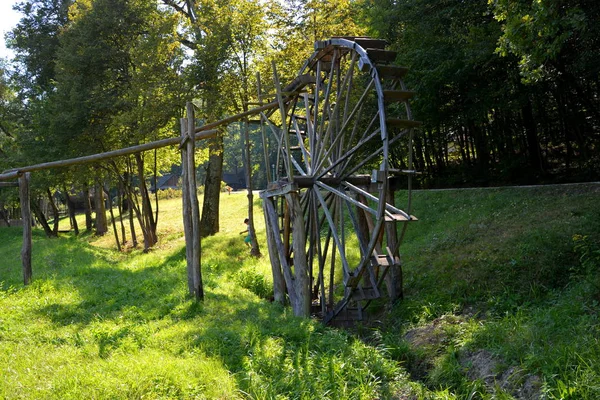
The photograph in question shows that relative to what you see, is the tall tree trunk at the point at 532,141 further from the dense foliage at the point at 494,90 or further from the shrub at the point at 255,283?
the shrub at the point at 255,283

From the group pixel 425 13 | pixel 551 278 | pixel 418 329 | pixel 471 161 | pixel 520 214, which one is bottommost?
pixel 418 329

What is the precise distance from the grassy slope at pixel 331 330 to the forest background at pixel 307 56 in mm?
3007

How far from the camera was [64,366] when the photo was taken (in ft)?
16.6

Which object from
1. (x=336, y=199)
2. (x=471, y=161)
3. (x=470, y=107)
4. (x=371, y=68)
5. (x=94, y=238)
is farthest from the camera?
(x=94, y=238)

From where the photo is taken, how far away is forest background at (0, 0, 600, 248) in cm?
1234

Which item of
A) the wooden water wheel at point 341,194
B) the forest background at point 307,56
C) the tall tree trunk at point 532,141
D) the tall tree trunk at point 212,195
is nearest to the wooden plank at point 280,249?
the wooden water wheel at point 341,194

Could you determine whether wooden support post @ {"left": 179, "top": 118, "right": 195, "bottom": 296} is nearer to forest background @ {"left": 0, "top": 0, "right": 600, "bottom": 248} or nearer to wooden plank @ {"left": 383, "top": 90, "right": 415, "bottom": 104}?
wooden plank @ {"left": 383, "top": 90, "right": 415, "bottom": 104}

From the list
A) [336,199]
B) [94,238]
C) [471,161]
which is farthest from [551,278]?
[94,238]

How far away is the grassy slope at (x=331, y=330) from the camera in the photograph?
16.0 ft

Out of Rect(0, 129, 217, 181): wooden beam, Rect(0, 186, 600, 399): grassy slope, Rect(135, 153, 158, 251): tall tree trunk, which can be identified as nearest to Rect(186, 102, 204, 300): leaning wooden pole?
Rect(0, 129, 217, 181): wooden beam

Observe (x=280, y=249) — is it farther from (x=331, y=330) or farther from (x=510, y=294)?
(x=510, y=294)

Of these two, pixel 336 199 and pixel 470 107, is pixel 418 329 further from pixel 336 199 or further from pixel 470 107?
pixel 470 107

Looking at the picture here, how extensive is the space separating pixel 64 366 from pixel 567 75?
1142cm

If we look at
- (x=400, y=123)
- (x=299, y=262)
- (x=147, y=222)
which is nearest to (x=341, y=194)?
→ (x=299, y=262)
